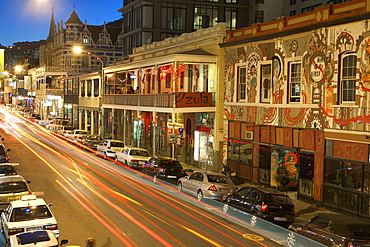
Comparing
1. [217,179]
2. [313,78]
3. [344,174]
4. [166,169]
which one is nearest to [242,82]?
[313,78]

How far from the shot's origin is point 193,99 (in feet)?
105

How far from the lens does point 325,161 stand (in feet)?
71.2

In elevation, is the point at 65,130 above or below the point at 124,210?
above

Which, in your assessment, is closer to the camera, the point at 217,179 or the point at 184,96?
the point at 217,179

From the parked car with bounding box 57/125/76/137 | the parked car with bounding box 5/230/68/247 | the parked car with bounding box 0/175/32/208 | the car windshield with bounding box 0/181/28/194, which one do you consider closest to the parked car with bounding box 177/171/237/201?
the parked car with bounding box 0/175/32/208

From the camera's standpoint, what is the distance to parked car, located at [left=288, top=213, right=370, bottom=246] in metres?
12.8

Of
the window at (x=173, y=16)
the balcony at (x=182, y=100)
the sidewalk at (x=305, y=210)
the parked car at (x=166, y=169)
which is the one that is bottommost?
the sidewalk at (x=305, y=210)

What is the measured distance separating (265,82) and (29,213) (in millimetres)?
16035

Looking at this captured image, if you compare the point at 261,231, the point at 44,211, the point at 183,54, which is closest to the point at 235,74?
the point at 183,54

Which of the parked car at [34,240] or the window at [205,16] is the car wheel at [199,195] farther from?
the window at [205,16]

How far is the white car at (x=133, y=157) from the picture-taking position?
102ft

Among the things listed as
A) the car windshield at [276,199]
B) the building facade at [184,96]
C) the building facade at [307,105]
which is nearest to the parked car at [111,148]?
the building facade at [184,96]

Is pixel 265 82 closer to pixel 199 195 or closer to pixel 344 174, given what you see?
pixel 344 174

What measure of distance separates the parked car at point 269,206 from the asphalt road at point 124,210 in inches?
29.5
